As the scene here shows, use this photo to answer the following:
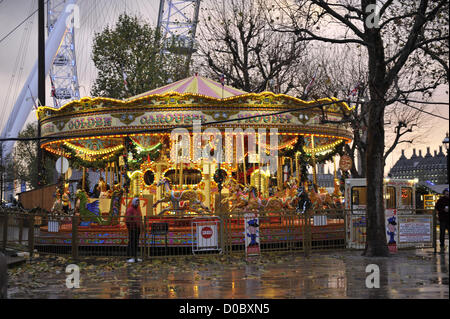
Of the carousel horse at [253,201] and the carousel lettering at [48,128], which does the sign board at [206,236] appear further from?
the carousel lettering at [48,128]

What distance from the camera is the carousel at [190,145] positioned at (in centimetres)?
1938

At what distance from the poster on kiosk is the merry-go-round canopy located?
3453mm

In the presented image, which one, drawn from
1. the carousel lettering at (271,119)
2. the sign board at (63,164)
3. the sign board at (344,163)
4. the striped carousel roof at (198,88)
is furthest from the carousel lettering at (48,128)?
the sign board at (344,163)

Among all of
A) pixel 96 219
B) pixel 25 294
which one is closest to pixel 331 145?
pixel 96 219

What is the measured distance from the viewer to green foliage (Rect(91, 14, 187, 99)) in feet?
131

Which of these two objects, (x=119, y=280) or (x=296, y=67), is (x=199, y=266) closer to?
(x=119, y=280)

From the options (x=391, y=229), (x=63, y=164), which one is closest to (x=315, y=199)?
(x=391, y=229)

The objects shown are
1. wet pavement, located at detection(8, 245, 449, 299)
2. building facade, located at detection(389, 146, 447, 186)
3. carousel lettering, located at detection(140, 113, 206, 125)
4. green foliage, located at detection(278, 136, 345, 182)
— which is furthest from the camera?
building facade, located at detection(389, 146, 447, 186)

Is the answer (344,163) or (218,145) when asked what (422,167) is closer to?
(344,163)

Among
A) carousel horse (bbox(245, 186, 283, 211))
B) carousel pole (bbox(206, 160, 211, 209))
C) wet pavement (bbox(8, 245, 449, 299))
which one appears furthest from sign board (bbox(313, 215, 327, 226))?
carousel pole (bbox(206, 160, 211, 209))

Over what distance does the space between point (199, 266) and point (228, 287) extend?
136 inches

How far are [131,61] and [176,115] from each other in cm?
2213

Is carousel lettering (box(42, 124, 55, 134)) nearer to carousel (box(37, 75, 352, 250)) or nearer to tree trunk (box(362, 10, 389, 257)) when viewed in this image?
carousel (box(37, 75, 352, 250))
